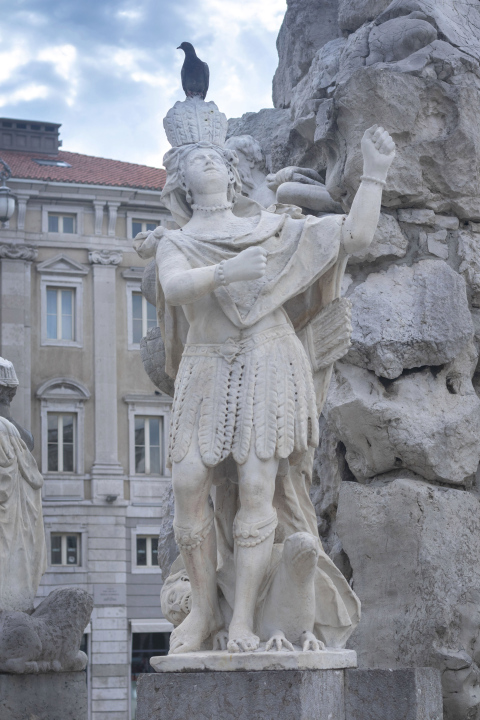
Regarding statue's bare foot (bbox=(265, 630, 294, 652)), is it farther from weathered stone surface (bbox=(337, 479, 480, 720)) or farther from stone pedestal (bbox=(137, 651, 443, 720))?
weathered stone surface (bbox=(337, 479, 480, 720))

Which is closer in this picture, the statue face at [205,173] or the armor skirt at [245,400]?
the armor skirt at [245,400]

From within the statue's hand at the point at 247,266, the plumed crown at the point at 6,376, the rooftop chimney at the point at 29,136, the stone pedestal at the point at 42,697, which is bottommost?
the stone pedestal at the point at 42,697

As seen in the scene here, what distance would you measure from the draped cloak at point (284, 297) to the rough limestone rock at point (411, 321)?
4.10ft

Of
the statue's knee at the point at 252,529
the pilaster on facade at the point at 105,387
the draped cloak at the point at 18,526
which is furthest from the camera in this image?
the pilaster on facade at the point at 105,387

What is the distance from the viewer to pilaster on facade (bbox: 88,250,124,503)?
27547mm

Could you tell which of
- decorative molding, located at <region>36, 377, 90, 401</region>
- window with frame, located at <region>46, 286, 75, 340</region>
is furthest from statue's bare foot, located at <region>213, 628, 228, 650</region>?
window with frame, located at <region>46, 286, 75, 340</region>

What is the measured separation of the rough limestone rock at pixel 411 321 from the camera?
6648mm

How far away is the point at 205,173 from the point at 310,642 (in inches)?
84.3

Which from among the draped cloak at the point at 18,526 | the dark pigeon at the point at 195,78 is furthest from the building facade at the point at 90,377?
the dark pigeon at the point at 195,78

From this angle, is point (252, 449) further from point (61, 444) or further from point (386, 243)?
point (61, 444)

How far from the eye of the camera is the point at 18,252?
28188 mm

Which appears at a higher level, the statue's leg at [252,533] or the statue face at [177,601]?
the statue's leg at [252,533]

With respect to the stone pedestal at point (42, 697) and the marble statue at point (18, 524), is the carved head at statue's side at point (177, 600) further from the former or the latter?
the marble statue at point (18, 524)

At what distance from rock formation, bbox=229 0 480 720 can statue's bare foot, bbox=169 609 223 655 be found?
147 cm
